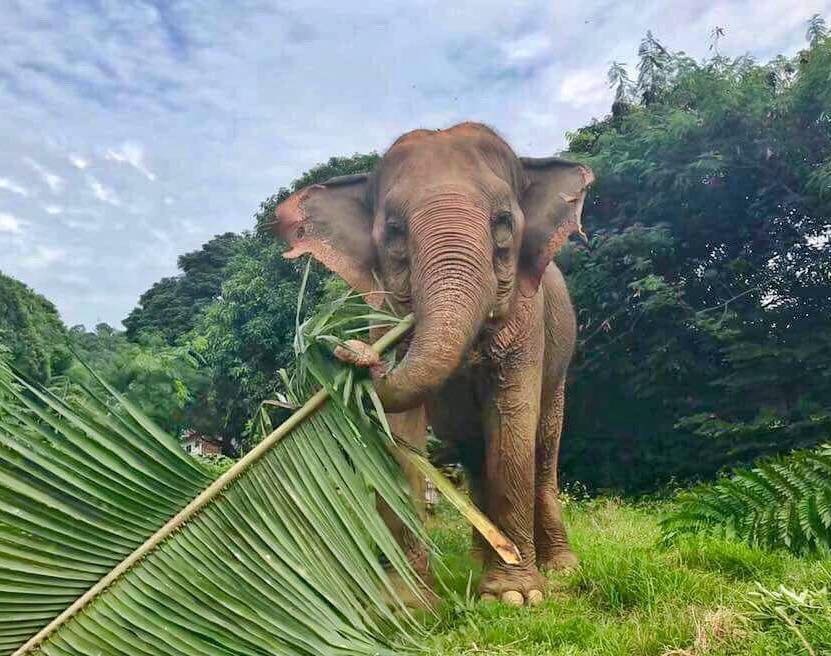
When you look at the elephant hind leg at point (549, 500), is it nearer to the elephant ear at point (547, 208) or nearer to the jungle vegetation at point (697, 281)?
the elephant ear at point (547, 208)

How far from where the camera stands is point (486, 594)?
4254 mm

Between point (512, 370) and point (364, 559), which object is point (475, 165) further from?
point (364, 559)

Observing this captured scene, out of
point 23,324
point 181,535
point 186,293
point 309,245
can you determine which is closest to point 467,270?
point 309,245

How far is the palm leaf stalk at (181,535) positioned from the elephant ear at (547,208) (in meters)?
1.79

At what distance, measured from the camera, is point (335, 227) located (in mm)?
4773

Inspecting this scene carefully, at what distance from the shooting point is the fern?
4527mm

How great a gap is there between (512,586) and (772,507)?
1664 mm

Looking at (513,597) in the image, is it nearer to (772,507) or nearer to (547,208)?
(772,507)

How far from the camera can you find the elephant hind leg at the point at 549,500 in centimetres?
542

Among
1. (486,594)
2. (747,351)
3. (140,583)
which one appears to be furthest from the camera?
(747,351)

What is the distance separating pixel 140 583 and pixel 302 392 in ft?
3.32

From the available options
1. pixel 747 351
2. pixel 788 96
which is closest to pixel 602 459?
pixel 747 351

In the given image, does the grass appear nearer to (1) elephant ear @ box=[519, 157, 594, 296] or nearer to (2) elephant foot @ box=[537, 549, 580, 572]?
(2) elephant foot @ box=[537, 549, 580, 572]

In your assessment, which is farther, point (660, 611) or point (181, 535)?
point (660, 611)
